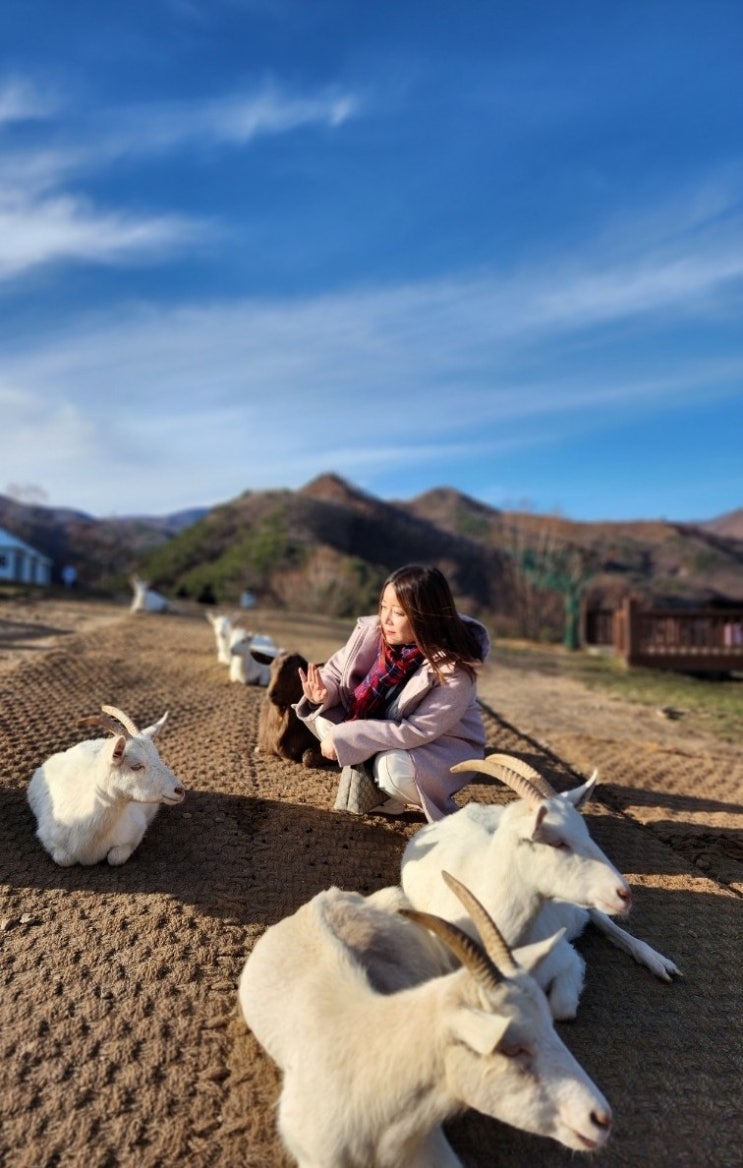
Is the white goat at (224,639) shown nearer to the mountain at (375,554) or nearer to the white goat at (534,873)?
the white goat at (534,873)

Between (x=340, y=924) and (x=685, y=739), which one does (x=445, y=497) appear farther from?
(x=340, y=924)

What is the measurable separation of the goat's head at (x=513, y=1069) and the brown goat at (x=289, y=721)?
3.50 m

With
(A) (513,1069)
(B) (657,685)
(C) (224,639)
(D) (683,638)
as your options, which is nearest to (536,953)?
(A) (513,1069)

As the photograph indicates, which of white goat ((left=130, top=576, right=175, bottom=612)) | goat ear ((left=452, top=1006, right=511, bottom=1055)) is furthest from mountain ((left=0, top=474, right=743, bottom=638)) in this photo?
goat ear ((left=452, top=1006, right=511, bottom=1055))

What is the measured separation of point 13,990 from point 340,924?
1287 millimetres

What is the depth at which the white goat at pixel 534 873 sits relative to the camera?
278 centimetres

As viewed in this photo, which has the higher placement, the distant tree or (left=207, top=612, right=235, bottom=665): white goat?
the distant tree

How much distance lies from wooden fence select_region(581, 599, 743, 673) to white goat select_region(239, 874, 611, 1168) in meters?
13.4

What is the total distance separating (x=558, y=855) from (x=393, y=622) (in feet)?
5.67

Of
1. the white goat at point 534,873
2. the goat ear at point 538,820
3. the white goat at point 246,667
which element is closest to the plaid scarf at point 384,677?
the white goat at point 534,873

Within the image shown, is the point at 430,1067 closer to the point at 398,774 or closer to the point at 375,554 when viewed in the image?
the point at 398,774

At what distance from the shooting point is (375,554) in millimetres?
39750

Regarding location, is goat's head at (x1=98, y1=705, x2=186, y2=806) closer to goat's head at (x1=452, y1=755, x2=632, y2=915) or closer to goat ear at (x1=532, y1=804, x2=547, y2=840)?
goat's head at (x1=452, y1=755, x2=632, y2=915)

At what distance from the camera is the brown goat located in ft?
18.3
